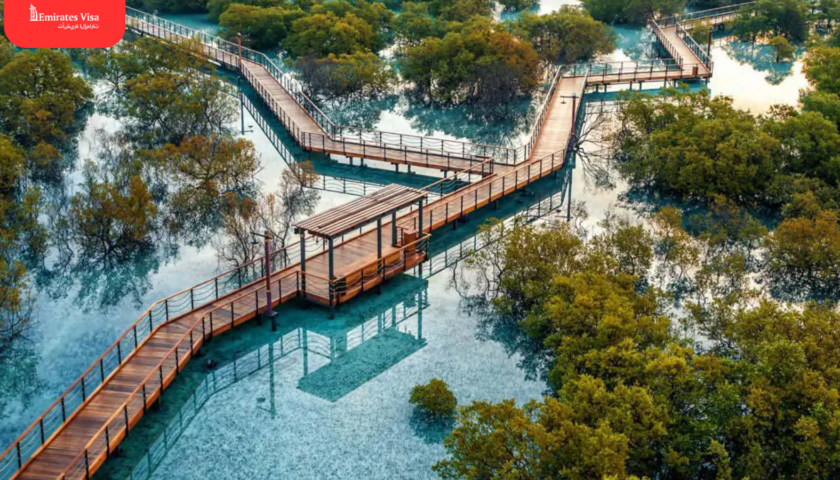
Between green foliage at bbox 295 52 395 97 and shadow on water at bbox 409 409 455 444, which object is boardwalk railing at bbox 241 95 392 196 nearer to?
green foliage at bbox 295 52 395 97

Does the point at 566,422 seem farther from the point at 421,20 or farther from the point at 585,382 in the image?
the point at 421,20

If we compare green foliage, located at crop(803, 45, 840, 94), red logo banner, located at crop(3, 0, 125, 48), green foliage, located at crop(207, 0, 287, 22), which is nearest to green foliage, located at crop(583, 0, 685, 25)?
green foliage, located at crop(803, 45, 840, 94)

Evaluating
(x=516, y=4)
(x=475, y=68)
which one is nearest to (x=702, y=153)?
(x=475, y=68)

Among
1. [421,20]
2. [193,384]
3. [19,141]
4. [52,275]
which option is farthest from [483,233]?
[421,20]

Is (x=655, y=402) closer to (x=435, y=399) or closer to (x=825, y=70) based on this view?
(x=435, y=399)

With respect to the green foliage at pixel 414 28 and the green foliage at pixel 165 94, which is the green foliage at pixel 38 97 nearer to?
the green foliage at pixel 165 94

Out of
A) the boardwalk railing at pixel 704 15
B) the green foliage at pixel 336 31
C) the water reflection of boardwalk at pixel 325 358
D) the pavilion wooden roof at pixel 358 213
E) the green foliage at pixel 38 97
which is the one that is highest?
the boardwalk railing at pixel 704 15

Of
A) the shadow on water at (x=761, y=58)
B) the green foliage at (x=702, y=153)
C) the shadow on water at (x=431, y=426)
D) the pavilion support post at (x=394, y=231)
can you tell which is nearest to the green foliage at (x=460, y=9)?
the shadow on water at (x=761, y=58)
